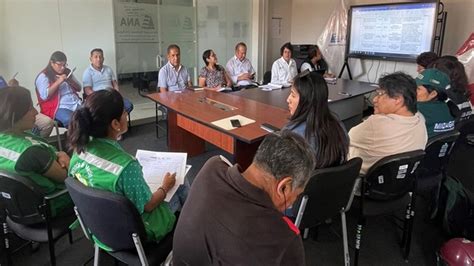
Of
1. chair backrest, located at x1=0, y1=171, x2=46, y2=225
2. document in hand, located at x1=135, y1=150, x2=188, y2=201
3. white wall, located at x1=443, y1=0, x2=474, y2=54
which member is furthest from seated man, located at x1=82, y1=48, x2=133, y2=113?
white wall, located at x1=443, y1=0, x2=474, y2=54

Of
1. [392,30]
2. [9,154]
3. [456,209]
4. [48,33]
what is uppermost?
[392,30]

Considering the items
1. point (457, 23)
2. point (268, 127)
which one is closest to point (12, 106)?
point (268, 127)

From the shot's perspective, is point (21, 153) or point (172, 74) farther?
point (172, 74)

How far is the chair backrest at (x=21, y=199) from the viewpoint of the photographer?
4.91ft

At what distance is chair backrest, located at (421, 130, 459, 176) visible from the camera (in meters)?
2.01

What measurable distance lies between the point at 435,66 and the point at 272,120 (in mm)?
1599

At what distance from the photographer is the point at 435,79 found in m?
2.71

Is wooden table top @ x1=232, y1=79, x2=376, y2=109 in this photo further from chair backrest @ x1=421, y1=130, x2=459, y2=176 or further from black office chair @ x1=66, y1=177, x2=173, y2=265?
black office chair @ x1=66, y1=177, x2=173, y2=265

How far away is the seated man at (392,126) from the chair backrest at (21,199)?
1.70 metres

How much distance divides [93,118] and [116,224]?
0.43 m

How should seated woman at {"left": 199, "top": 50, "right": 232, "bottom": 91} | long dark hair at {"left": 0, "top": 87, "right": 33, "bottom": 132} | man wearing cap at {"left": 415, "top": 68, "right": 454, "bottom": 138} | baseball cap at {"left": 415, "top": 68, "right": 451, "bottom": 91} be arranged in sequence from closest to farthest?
long dark hair at {"left": 0, "top": 87, "right": 33, "bottom": 132} → man wearing cap at {"left": 415, "top": 68, "right": 454, "bottom": 138} → baseball cap at {"left": 415, "top": 68, "right": 451, "bottom": 91} → seated woman at {"left": 199, "top": 50, "right": 232, "bottom": 91}

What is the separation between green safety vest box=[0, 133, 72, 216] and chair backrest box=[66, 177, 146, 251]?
0.36 m

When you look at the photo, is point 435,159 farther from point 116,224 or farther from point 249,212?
point 116,224

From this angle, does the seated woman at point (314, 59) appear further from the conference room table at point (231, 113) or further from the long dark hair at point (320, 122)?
the long dark hair at point (320, 122)
